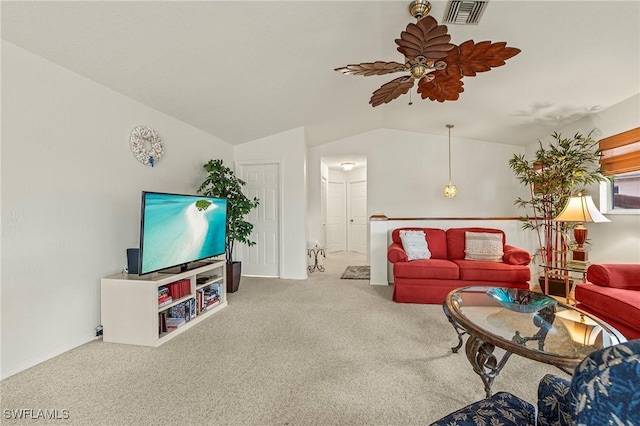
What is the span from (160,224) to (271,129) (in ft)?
8.21

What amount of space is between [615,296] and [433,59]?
7.47 feet

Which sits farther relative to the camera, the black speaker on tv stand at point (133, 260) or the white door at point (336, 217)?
the white door at point (336, 217)

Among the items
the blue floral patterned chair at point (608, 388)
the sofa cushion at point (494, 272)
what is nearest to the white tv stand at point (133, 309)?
the blue floral patterned chair at point (608, 388)

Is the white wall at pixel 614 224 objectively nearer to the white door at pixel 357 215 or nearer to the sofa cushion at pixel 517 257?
the sofa cushion at pixel 517 257

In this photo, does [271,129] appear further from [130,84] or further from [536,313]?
[536,313]

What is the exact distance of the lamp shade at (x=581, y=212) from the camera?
292 centimetres

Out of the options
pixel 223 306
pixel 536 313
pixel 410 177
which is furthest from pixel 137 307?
pixel 410 177

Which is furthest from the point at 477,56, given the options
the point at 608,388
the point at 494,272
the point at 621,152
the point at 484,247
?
the point at 621,152

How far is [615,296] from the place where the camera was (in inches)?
83.1

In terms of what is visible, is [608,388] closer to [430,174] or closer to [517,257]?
[517,257]

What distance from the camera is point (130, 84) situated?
2588mm

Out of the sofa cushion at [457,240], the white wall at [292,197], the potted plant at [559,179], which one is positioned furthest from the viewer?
the white wall at [292,197]

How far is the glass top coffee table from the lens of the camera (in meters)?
1.33

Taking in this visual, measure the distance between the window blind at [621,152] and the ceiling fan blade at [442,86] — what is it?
2.49 metres
